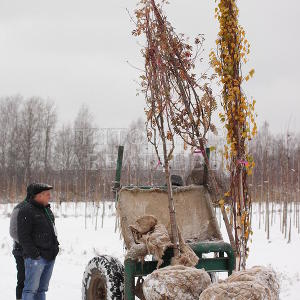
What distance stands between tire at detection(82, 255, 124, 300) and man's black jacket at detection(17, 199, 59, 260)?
0.44 m

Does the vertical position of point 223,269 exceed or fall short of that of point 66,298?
it exceeds it

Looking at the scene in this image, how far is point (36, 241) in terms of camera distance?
4.82 metres

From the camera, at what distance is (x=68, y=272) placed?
883cm

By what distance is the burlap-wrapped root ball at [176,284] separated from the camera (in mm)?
3260

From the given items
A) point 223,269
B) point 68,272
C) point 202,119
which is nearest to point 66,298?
point 68,272

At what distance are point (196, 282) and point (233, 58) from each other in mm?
2165

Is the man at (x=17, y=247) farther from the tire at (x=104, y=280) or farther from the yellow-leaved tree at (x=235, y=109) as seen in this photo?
the yellow-leaved tree at (x=235, y=109)

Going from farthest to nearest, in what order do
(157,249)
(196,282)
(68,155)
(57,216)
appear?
(68,155), (57,216), (157,249), (196,282)

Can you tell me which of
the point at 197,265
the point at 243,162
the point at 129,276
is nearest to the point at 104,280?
the point at 129,276

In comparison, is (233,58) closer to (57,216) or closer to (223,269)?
(223,269)

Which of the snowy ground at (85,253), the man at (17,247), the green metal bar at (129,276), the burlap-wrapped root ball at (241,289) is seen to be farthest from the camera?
the snowy ground at (85,253)

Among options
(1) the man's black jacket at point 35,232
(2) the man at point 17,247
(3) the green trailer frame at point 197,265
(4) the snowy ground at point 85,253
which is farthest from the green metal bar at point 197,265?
(4) the snowy ground at point 85,253

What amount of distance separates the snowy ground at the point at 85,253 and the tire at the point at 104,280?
6.98 ft

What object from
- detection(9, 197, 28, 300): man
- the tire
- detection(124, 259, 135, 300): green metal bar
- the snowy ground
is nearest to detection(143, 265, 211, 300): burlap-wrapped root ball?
detection(124, 259, 135, 300): green metal bar
